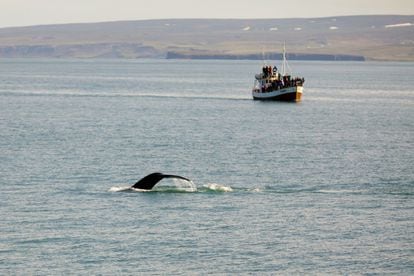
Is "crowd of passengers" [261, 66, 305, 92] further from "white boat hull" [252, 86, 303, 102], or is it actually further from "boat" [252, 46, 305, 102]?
"white boat hull" [252, 86, 303, 102]

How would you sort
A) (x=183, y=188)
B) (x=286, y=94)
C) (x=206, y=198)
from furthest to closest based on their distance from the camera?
(x=286, y=94), (x=183, y=188), (x=206, y=198)

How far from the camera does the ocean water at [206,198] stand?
136ft

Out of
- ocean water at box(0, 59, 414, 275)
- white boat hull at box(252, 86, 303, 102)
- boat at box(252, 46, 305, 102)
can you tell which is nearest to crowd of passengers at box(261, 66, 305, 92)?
boat at box(252, 46, 305, 102)

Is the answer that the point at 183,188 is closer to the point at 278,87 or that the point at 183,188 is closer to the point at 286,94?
the point at 286,94

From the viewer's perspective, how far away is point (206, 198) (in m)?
53.7

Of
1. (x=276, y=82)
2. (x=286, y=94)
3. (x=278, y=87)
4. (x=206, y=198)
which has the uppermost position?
(x=276, y=82)

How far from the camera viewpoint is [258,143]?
3322 inches

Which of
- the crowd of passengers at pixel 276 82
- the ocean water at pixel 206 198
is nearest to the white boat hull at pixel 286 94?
the crowd of passengers at pixel 276 82

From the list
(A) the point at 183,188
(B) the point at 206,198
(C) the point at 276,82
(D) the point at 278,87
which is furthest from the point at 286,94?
(B) the point at 206,198

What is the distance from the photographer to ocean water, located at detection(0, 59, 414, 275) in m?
41.3

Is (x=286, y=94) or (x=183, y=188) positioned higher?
(x=183, y=188)

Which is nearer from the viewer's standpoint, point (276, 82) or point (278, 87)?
point (278, 87)

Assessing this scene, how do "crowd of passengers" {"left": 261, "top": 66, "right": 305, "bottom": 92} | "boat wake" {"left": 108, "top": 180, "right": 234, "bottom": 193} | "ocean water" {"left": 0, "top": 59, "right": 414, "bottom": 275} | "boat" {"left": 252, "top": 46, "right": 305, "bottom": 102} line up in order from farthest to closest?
"crowd of passengers" {"left": 261, "top": 66, "right": 305, "bottom": 92}, "boat" {"left": 252, "top": 46, "right": 305, "bottom": 102}, "boat wake" {"left": 108, "top": 180, "right": 234, "bottom": 193}, "ocean water" {"left": 0, "top": 59, "right": 414, "bottom": 275}

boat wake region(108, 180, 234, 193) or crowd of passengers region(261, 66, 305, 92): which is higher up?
crowd of passengers region(261, 66, 305, 92)
